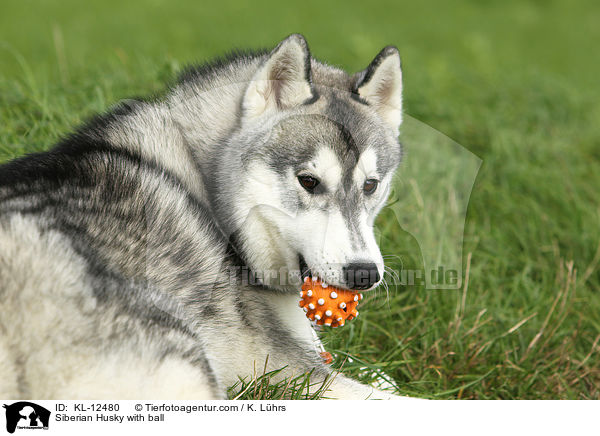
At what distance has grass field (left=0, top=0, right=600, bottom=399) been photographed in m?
4.03

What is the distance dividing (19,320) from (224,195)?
4.03ft

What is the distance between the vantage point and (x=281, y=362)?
3195mm

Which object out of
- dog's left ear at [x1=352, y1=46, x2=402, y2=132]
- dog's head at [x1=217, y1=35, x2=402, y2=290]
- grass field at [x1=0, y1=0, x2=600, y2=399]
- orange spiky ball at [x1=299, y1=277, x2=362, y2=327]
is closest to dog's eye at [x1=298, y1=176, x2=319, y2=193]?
dog's head at [x1=217, y1=35, x2=402, y2=290]

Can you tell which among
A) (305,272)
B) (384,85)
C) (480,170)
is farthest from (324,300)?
(480,170)

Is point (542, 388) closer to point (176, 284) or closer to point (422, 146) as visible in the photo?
point (422, 146)

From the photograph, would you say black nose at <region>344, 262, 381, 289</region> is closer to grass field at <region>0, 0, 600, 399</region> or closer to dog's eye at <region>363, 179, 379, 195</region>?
dog's eye at <region>363, 179, 379, 195</region>

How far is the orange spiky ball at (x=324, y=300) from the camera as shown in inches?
122

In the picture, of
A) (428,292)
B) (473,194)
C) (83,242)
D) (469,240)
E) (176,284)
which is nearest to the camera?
(83,242)

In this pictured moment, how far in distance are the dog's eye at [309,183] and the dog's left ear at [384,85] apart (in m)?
0.68

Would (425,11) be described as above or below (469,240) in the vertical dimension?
above

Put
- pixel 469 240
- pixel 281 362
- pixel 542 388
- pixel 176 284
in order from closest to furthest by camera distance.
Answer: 1. pixel 176 284
2. pixel 281 362
3. pixel 542 388
4. pixel 469 240

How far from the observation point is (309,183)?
10.3ft

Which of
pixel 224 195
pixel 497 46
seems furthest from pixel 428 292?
pixel 497 46

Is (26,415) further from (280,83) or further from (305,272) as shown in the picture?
(280,83)
